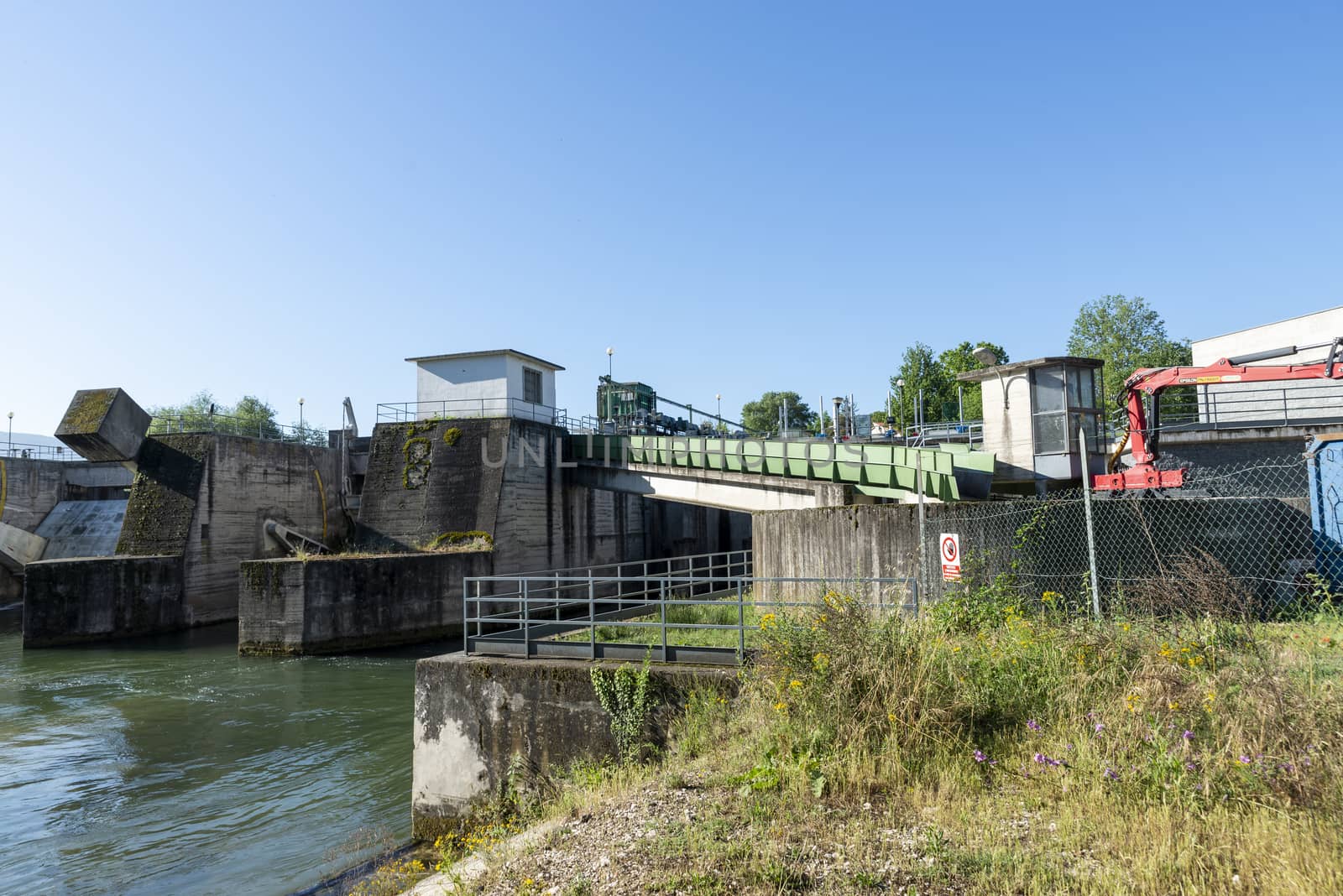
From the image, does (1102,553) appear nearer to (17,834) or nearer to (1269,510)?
(1269,510)

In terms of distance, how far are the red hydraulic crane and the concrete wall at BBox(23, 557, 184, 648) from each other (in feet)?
97.0

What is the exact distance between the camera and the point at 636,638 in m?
11.3

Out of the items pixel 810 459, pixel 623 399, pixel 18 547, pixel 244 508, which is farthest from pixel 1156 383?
pixel 18 547

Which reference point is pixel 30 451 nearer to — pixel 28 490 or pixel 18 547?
pixel 28 490

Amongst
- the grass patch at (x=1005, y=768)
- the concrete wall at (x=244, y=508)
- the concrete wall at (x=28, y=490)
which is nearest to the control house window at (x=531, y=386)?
the concrete wall at (x=244, y=508)

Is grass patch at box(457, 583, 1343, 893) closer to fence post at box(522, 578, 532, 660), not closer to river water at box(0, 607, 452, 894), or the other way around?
fence post at box(522, 578, 532, 660)

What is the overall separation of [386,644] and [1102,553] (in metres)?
20.4

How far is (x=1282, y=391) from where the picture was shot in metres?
26.9

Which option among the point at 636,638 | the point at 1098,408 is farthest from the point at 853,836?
the point at 1098,408

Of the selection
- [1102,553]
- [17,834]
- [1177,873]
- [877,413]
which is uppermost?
[877,413]

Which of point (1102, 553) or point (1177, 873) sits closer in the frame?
point (1177, 873)

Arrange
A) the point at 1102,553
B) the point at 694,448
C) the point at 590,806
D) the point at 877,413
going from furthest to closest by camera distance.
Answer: the point at 877,413, the point at 694,448, the point at 1102,553, the point at 590,806

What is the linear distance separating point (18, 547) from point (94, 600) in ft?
46.6

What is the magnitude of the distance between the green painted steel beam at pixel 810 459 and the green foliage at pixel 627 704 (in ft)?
23.4
